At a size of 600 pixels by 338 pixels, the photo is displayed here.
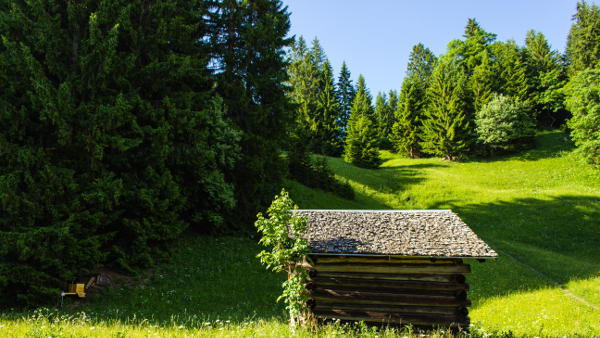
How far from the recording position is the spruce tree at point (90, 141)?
10.4m

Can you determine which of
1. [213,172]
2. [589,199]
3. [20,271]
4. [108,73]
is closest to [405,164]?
[589,199]

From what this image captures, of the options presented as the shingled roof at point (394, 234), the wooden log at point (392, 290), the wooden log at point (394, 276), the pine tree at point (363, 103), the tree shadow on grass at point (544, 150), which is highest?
the pine tree at point (363, 103)

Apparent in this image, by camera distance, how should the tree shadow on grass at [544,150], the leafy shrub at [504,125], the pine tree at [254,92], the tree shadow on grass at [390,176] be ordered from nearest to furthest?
the pine tree at [254,92], the tree shadow on grass at [390,176], the tree shadow on grass at [544,150], the leafy shrub at [504,125]

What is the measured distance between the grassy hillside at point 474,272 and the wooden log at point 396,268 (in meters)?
1.58

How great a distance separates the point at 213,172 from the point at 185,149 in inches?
81.2

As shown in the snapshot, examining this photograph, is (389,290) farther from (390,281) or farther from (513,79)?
(513,79)

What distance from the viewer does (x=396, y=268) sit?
29.4 ft

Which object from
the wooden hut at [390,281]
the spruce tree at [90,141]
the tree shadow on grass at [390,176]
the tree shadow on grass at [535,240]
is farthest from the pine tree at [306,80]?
the wooden hut at [390,281]

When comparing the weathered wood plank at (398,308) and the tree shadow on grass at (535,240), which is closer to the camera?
the weathered wood plank at (398,308)

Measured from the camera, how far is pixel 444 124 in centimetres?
4512

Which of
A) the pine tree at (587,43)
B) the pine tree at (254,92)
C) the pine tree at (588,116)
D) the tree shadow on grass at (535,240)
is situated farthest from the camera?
the pine tree at (587,43)

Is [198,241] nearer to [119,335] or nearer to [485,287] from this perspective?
[119,335]

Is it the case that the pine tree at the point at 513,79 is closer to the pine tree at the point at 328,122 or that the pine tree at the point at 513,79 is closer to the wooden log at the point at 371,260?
the pine tree at the point at 328,122

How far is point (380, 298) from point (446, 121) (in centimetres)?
4171
